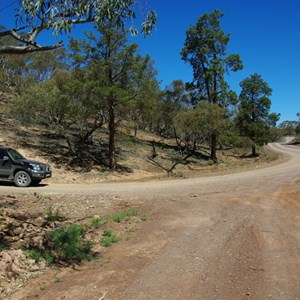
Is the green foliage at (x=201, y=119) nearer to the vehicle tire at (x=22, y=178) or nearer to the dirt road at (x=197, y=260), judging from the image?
the vehicle tire at (x=22, y=178)

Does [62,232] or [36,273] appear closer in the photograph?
[36,273]

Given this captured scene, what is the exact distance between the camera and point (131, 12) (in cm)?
777

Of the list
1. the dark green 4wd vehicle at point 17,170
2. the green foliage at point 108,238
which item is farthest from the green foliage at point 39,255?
the dark green 4wd vehicle at point 17,170

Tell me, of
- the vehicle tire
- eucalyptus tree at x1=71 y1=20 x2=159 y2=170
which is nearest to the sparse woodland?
eucalyptus tree at x1=71 y1=20 x2=159 y2=170

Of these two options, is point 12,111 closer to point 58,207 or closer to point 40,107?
point 40,107

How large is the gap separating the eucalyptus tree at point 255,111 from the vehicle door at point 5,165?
111 ft

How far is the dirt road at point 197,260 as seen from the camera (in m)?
5.65

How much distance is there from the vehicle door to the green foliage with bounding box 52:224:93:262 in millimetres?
9012

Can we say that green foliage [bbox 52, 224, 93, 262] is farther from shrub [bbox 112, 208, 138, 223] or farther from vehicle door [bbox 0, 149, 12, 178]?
vehicle door [bbox 0, 149, 12, 178]

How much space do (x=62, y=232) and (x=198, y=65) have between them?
32751 millimetres

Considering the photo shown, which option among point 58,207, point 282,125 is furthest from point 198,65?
point 282,125

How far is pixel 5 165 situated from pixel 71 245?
1037 centimetres

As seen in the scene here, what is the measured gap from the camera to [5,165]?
16.7 metres

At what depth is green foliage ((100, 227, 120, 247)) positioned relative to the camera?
8266mm
